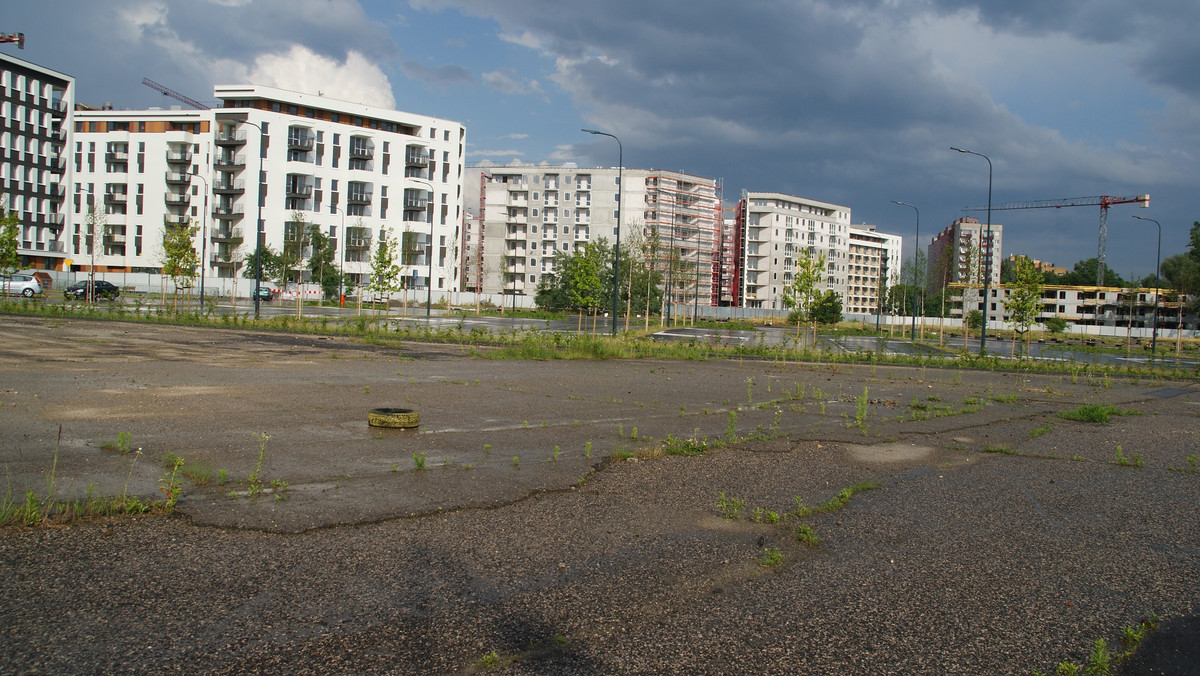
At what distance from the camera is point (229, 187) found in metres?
85.6

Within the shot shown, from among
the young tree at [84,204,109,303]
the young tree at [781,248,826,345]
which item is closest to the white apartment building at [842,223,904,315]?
the young tree at [84,204,109,303]

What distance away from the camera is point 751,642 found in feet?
12.6

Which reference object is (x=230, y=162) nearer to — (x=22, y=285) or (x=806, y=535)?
(x=22, y=285)

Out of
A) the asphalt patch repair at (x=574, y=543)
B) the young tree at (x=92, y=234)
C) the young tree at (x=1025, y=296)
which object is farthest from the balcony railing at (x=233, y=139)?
the asphalt patch repair at (x=574, y=543)

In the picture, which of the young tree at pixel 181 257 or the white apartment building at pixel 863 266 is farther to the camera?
the white apartment building at pixel 863 266

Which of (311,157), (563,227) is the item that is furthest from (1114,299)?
(311,157)

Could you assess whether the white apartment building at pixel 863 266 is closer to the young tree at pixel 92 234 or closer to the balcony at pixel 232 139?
the balcony at pixel 232 139

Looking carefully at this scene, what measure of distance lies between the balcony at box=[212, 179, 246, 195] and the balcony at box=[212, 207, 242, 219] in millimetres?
1776

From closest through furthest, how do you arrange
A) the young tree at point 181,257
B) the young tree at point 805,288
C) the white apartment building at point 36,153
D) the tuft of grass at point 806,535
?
the tuft of grass at point 806,535 < the young tree at point 805,288 < the young tree at point 181,257 < the white apartment building at point 36,153

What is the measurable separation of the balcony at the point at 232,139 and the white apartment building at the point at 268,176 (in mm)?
144

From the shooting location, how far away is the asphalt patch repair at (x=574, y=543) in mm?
3703

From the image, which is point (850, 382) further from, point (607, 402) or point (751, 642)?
point (751, 642)

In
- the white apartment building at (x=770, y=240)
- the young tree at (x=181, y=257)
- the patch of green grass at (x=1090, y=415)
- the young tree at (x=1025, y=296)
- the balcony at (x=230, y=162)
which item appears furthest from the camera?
the white apartment building at (x=770, y=240)

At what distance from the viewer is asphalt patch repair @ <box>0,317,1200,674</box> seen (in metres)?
3.70
